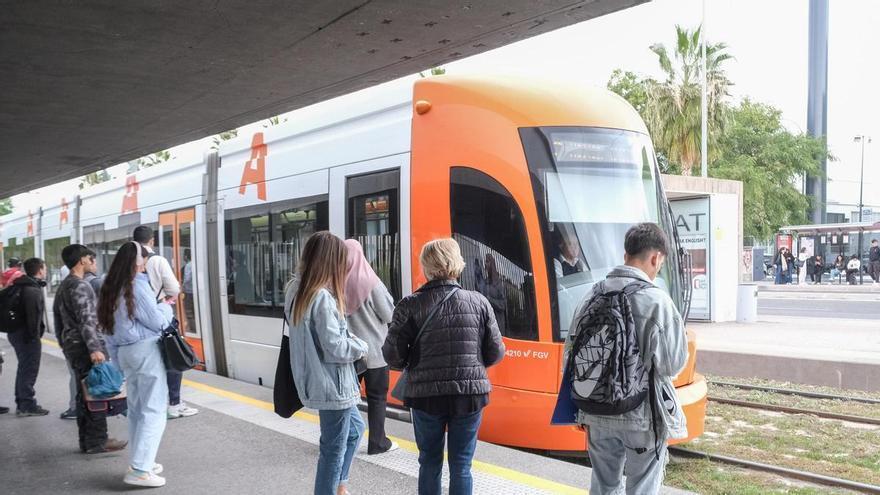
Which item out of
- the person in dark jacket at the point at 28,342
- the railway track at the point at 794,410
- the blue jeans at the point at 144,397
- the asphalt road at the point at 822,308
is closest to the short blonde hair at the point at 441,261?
the blue jeans at the point at 144,397

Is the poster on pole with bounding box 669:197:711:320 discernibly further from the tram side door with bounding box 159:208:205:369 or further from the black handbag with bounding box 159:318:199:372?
the black handbag with bounding box 159:318:199:372

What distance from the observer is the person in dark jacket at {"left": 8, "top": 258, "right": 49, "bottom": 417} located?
7.38m

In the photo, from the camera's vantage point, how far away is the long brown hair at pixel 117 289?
15.8 ft

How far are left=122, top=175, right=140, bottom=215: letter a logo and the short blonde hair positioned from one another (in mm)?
9266

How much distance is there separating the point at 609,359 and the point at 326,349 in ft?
4.74

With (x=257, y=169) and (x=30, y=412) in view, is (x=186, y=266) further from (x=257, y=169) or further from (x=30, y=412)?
(x=30, y=412)

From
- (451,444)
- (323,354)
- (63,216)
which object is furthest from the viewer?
(63,216)

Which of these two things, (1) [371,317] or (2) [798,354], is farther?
(2) [798,354]

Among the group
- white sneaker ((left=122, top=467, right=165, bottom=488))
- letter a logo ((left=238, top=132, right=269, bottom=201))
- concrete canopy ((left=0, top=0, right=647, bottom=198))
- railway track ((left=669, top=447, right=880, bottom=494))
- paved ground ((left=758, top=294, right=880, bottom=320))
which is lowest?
paved ground ((left=758, top=294, right=880, bottom=320))

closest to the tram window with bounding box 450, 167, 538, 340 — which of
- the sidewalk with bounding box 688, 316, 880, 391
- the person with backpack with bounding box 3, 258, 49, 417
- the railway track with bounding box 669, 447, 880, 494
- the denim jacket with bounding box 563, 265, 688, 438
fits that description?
the railway track with bounding box 669, 447, 880, 494

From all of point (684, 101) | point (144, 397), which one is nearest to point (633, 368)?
point (144, 397)

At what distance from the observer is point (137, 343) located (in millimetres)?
4863

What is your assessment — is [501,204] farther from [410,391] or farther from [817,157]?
[817,157]

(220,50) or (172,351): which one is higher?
(220,50)
